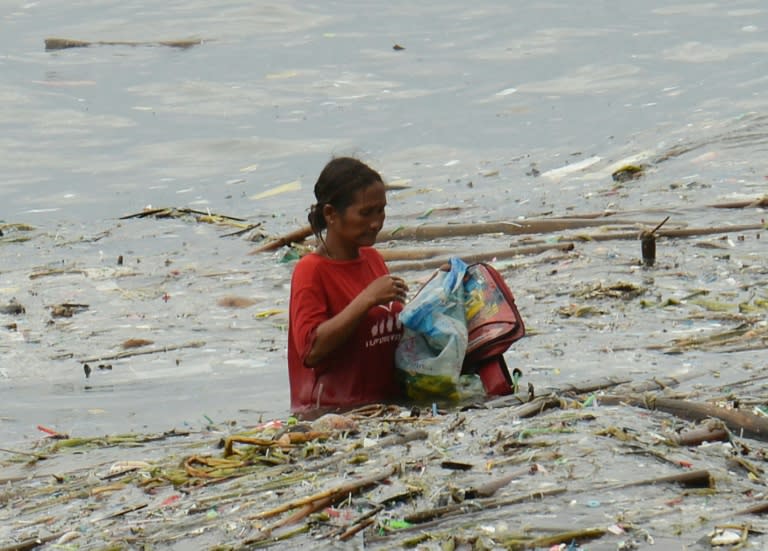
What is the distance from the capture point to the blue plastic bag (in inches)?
226

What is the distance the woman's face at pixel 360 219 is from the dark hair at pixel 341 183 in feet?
0.07

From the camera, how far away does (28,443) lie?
6.50 m

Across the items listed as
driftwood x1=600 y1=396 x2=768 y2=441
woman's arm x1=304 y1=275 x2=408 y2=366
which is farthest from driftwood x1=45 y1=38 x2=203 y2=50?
driftwood x1=600 y1=396 x2=768 y2=441

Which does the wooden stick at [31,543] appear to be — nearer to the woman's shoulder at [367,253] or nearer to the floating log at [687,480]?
the floating log at [687,480]

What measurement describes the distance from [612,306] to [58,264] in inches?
181

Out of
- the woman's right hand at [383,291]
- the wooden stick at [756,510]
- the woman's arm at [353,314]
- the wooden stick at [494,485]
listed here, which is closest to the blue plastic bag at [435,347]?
the woman's arm at [353,314]

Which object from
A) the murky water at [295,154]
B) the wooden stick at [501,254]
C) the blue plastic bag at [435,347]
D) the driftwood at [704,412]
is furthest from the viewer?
the wooden stick at [501,254]

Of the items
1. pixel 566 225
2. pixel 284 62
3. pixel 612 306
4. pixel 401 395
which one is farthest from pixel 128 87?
pixel 401 395

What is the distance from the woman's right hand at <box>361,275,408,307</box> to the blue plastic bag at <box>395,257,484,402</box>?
0.32 m

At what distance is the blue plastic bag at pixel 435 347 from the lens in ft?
18.9

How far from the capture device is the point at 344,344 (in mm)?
5676

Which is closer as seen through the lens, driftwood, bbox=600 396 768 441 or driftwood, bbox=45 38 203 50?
Result: driftwood, bbox=600 396 768 441

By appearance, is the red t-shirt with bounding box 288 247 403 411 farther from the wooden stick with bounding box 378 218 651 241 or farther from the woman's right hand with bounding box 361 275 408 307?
the wooden stick with bounding box 378 218 651 241

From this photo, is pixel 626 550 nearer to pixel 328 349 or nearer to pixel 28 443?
pixel 328 349
